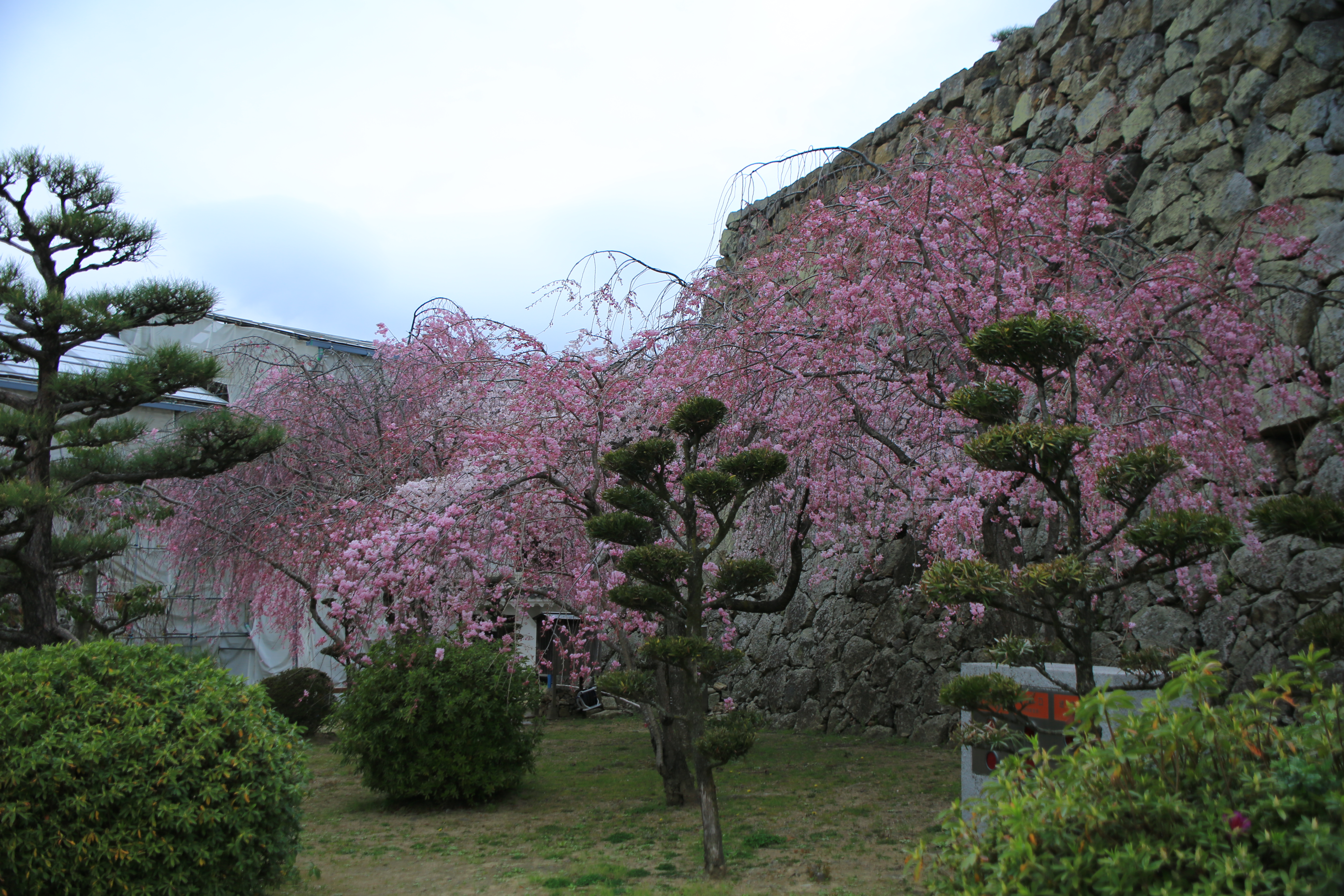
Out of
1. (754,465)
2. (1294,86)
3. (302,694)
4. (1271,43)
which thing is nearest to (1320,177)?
(1294,86)

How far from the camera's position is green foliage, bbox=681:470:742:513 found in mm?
4641

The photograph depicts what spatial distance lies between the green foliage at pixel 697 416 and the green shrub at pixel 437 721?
2.80 m

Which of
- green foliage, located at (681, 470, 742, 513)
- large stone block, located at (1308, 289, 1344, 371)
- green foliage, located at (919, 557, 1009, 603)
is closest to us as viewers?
green foliage, located at (919, 557, 1009, 603)

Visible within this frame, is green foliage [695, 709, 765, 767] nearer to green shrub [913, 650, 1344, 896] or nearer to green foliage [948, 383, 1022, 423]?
green foliage [948, 383, 1022, 423]

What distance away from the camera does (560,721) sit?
511 inches

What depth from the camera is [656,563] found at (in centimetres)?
473

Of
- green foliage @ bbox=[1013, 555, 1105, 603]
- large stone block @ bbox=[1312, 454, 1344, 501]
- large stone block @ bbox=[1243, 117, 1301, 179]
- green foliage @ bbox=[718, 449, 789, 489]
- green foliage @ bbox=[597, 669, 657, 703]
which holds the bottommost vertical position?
green foliage @ bbox=[597, 669, 657, 703]

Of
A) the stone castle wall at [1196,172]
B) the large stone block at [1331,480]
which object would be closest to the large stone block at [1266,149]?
the stone castle wall at [1196,172]

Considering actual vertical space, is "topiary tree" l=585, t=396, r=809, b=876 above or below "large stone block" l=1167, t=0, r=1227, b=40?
below

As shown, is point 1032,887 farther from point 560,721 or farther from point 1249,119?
point 560,721

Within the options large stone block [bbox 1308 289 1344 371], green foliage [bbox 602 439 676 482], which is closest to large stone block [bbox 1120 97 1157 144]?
large stone block [bbox 1308 289 1344 371]

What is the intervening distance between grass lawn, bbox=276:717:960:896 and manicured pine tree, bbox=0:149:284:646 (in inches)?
99.8

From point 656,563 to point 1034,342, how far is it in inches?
88.5

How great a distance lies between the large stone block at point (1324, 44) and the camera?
19.9 feet
